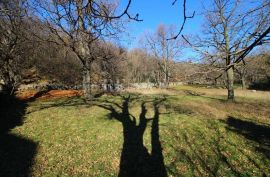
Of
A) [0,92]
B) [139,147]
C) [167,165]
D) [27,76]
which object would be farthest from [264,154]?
[27,76]

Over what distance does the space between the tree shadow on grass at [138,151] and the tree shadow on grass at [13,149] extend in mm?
3188

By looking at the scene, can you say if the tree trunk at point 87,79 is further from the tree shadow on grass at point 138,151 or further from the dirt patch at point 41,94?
the tree shadow on grass at point 138,151

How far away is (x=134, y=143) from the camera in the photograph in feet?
34.4

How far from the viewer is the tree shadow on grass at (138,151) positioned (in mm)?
8383

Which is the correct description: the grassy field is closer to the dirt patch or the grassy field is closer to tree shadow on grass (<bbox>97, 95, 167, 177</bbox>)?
tree shadow on grass (<bbox>97, 95, 167, 177</bbox>)

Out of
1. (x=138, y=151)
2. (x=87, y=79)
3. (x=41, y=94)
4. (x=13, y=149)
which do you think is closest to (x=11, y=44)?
(x=41, y=94)

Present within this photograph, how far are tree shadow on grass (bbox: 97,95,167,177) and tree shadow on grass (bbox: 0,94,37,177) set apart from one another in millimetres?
3188

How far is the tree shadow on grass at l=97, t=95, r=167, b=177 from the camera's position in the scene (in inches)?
330

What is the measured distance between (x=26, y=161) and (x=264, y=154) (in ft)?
28.5

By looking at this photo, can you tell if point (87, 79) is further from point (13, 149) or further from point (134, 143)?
point (13, 149)

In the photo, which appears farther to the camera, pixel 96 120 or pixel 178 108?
pixel 178 108

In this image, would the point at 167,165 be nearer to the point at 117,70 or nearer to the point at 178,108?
the point at 178,108

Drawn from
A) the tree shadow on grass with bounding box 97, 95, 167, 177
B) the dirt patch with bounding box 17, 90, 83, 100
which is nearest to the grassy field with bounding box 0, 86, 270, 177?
the tree shadow on grass with bounding box 97, 95, 167, 177

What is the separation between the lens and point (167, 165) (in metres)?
8.76
